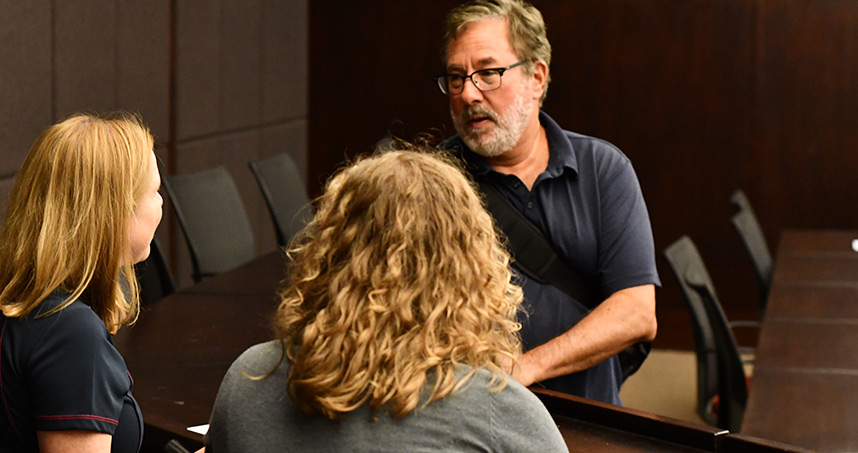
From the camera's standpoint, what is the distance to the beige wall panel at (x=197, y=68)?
19.0ft

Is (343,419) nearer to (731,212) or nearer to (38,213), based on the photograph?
(38,213)

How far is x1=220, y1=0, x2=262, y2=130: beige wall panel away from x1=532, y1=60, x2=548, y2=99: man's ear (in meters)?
4.21

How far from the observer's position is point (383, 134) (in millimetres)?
7621

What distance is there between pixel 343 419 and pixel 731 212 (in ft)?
20.9

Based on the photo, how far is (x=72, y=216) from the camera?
1.55 metres

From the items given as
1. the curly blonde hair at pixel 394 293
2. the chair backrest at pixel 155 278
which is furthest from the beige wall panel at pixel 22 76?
the curly blonde hair at pixel 394 293

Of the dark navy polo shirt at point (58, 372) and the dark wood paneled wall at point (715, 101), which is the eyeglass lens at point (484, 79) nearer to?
the dark navy polo shirt at point (58, 372)

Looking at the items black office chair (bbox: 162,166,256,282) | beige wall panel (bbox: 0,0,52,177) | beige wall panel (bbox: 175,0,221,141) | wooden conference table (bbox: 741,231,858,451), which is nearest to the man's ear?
wooden conference table (bbox: 741,231,858,451)

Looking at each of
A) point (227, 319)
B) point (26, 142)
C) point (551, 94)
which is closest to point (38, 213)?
point (227, 319)

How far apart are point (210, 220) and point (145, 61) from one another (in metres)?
1.31

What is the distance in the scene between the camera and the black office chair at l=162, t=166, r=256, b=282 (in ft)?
14.4

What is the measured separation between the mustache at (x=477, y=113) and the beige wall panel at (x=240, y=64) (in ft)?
13.9

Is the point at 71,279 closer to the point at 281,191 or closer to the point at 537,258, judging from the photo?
the point at 537,258

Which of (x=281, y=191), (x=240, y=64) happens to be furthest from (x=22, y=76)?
(x=240, y=64)
